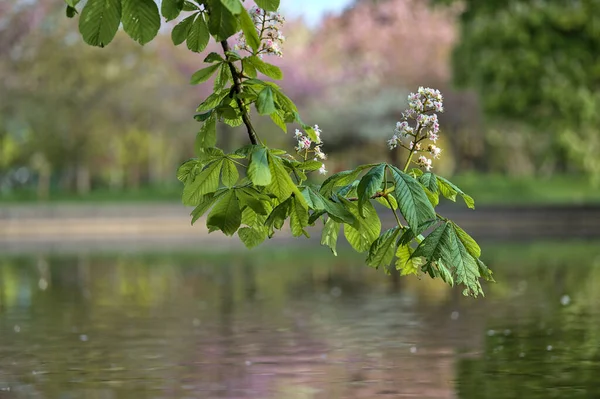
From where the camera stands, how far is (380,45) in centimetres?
7588

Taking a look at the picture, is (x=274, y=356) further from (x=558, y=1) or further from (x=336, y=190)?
(x=558, y=1)

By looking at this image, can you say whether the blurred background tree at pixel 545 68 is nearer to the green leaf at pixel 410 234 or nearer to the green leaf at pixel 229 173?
the green leaf at pixel 410 234

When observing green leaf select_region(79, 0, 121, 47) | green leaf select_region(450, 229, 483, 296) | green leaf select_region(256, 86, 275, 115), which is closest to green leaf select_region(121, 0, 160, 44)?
green leaf select_region(79, 0, 121, 47)

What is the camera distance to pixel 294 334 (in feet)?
50.9

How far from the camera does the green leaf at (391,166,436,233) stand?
7504 millimetres

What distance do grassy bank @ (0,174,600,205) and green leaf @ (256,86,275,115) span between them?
48.6 m

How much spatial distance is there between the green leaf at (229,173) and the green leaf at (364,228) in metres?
0.71

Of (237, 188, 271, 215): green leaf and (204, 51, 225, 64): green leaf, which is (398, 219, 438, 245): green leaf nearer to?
(237, 188, 271, 215): green leaf

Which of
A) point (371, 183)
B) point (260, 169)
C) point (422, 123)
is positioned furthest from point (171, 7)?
point (422, 123)

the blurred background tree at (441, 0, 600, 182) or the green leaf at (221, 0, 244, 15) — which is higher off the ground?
the blurred background tree at (441, 0, 600, 182)

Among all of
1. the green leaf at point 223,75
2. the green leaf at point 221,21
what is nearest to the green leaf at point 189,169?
the green leaf at point 223,75

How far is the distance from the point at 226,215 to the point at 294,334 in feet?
26.4

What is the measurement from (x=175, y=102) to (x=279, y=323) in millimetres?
50990

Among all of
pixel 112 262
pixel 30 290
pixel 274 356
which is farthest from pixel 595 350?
pixel 112 262
